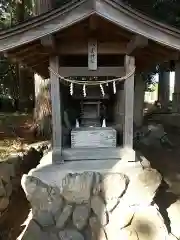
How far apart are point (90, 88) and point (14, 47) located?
6.01 feet

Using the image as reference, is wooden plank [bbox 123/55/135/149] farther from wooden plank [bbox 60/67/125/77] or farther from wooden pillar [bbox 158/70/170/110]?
wooden pillar [bbox 158/70/170/110]

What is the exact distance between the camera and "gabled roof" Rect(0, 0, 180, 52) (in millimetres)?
3623

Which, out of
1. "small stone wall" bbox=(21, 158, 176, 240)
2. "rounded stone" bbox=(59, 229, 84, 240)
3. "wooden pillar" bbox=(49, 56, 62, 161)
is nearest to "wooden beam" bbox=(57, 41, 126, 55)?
"wooden pillar" bbox=(49, 56, 62, 161)

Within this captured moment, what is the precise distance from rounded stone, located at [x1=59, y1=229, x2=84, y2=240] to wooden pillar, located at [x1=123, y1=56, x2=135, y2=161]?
4.46ft

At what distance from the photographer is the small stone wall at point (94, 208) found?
12.5 feet

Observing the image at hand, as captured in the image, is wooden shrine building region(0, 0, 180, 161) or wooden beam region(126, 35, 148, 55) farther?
wooden beam region(126, 35, 148, 55)

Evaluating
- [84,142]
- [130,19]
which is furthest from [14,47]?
[84,142]

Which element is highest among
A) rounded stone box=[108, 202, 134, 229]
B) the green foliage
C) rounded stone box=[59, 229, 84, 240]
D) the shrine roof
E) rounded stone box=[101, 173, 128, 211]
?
the green foliage

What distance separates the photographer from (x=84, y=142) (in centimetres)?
469

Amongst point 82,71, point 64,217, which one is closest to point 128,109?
point 82,71

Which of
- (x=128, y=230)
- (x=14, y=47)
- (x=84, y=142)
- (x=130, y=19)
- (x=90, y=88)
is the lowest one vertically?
(x=128, y=230)

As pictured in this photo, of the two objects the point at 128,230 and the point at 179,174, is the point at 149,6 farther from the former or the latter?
the point at 128,230

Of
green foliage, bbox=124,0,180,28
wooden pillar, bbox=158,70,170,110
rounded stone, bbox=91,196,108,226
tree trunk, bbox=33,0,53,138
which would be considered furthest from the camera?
wooden pillar, bbox=158,70,170,110

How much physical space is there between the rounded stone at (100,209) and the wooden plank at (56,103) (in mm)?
977
